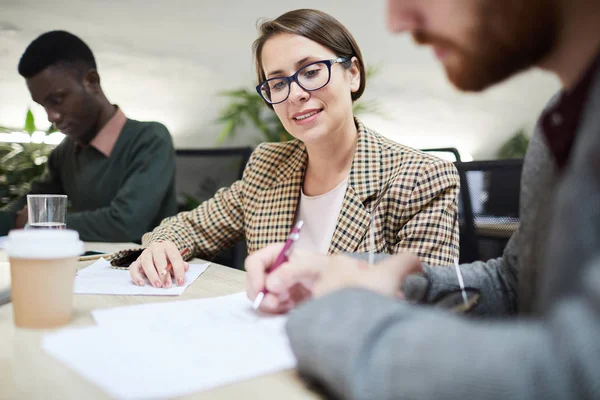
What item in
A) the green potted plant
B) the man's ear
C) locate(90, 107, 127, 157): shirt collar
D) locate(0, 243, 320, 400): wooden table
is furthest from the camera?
the green potted plant

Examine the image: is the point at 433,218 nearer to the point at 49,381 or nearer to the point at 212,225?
the point at 212,225

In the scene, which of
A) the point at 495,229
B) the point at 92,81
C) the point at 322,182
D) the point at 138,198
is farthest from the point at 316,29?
the point at 92,81

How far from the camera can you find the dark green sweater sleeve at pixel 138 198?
69.6 inches

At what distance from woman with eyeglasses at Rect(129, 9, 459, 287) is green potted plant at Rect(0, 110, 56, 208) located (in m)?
1.62

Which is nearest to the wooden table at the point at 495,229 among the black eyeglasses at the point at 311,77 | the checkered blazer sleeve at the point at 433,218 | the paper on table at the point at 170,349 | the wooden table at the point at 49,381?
the checkered blazer sleeve at the point at 433,218

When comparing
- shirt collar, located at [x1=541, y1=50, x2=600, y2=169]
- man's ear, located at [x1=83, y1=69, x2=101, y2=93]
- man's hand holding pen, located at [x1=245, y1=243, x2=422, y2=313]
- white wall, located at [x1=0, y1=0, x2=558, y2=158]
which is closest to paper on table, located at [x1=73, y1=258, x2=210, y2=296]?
man's hand holding pen, located at [x1=245, y1=243, x2=422, y2=313]

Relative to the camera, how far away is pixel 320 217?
128 cm

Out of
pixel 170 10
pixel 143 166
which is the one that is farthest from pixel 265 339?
pixel 170 10

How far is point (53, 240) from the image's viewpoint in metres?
0.57

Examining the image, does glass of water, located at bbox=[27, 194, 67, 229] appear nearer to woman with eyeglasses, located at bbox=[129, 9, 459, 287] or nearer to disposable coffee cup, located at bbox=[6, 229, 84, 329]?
woman with eyeglasses, located at bbox=[129, 9, 459, 287]

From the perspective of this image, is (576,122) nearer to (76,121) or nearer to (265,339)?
(265,339)

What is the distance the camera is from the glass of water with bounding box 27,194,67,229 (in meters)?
1.16

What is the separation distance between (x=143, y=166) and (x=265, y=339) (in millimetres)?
1579

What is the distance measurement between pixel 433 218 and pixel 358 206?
0.61ft
